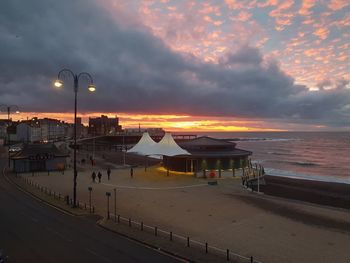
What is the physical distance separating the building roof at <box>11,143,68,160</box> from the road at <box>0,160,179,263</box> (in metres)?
25.7

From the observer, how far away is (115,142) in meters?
179

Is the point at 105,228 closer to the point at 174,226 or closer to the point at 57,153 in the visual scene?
the point at 174,226

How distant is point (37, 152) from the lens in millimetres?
49688

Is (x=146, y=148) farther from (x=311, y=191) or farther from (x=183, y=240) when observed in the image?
(x=183, y=240)

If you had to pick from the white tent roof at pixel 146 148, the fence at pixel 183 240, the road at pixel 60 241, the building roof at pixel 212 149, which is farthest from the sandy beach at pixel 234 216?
the building roof at pixel 212 149

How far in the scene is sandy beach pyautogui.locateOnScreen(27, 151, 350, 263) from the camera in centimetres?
1755

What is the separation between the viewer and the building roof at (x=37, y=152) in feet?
160

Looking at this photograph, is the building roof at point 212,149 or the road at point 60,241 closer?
the road at point 60,241

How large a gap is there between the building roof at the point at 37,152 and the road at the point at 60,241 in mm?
25691

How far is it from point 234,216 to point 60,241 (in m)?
13.0

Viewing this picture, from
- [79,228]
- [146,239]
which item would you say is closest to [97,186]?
[79,228]

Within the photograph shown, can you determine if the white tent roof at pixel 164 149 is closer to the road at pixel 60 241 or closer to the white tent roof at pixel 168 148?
the white tent roof at pixel 168 148

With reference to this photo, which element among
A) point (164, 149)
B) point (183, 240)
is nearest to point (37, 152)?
point (164, 149)

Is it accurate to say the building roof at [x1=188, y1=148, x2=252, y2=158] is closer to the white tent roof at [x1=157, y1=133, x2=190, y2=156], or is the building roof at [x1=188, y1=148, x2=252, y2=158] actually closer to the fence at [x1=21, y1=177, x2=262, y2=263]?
the white tent roof at [x1=157, y1=133, x2=190, y2=156]
